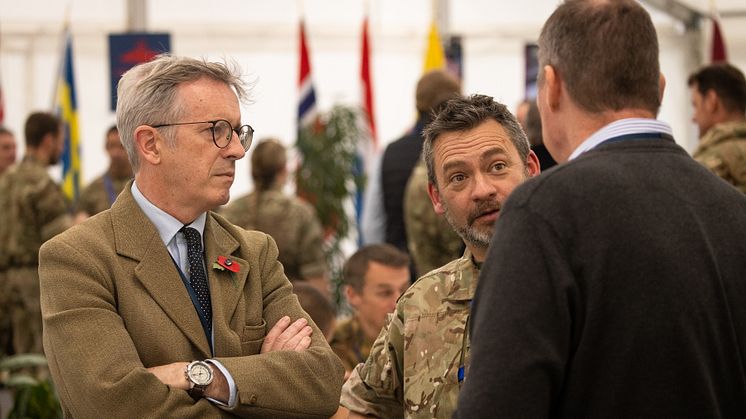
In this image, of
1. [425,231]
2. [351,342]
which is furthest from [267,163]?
[351,342]

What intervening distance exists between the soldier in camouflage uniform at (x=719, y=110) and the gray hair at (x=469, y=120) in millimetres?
2722

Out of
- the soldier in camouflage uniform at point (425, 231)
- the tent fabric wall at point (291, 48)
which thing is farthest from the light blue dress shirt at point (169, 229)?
the tent fabric wall at point (291, 48)

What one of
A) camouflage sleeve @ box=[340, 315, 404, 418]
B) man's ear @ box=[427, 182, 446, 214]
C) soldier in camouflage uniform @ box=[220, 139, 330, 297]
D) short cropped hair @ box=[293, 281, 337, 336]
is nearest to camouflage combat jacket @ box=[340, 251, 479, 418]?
camouflage sleeve @ box=[340, 315, 404, 418]

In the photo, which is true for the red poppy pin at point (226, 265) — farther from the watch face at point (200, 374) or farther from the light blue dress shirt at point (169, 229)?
the watch face at point (200, 374)

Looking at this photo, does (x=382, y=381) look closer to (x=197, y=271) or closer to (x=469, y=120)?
(x=197, y=271)

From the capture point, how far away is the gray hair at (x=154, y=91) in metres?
2.80

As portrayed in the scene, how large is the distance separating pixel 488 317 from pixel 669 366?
30cm

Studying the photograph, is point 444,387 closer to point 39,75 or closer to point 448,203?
point 448,203

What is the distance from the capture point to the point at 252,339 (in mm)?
2865

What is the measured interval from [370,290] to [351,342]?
0.29 m

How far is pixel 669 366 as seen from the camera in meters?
→ 1.95

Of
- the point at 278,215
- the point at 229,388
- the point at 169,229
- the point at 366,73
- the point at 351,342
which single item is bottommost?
the point at 351,342

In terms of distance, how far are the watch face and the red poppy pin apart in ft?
0.86

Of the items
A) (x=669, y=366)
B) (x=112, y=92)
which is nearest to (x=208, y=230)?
(x=669, y=366)
